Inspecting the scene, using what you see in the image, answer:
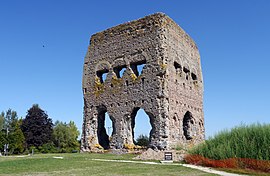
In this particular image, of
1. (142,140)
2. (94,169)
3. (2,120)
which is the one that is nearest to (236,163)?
(94,169)

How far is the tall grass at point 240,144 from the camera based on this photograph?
11.0 metres

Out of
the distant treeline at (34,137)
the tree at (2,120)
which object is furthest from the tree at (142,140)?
the tree at (2,120)

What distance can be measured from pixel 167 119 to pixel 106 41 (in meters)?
8.36

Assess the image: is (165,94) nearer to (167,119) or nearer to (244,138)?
(167,119)

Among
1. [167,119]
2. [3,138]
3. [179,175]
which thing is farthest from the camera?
[3,138]

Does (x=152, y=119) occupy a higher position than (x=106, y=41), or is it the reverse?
(x=106, y=41)

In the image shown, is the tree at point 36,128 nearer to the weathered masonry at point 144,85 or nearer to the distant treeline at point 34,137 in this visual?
the distant treeline at point 34,137

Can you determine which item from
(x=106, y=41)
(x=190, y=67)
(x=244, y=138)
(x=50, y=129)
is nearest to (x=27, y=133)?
(x=50, y=129)

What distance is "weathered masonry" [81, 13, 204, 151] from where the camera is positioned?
772 inches

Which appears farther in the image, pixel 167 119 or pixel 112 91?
pixel 112 91

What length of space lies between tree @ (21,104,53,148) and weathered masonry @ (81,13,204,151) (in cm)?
2032

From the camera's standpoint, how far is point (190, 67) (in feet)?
80.2

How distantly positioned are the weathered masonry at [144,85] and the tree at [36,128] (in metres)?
20.3

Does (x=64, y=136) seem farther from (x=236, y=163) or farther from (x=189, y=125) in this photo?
A: (x=236, y=163)
